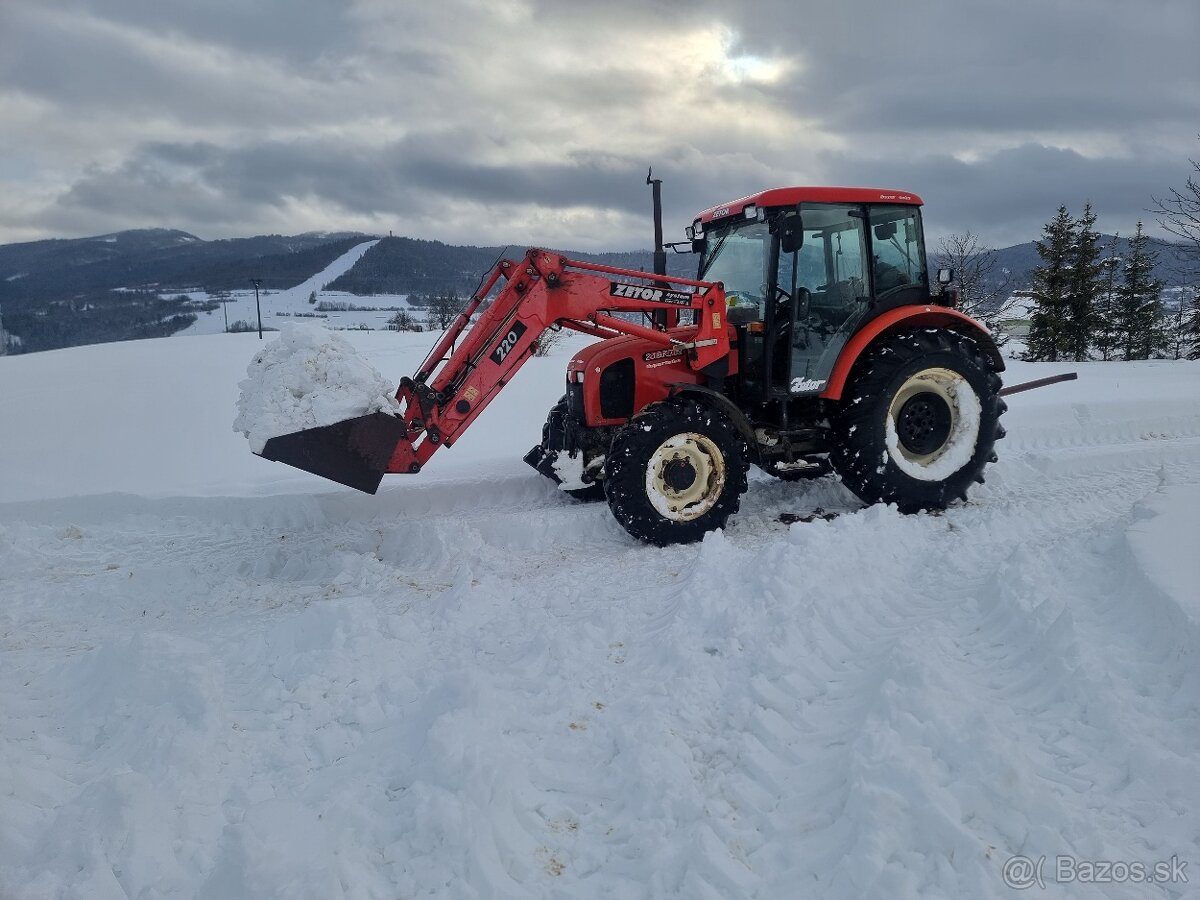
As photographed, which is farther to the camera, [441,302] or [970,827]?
[441,302]

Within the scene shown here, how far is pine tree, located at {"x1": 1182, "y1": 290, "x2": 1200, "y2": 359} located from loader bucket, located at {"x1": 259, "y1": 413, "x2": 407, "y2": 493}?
26.5 meters

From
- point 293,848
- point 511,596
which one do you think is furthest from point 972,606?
point 293,848

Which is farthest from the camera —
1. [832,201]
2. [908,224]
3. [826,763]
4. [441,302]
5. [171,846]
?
[441,302]

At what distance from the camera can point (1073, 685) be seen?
9.33 ft

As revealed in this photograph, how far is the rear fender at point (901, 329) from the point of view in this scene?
18.5 feet

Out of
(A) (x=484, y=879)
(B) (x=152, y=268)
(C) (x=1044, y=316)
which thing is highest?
(B) (x=152, y=268)

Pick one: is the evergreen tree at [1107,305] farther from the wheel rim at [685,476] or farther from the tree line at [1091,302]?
the wheel rim at [685,476]

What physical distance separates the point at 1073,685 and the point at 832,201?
3.83 meters

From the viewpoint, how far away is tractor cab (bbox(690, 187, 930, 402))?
551cm

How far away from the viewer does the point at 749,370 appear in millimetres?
5848

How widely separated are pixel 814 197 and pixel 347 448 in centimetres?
374

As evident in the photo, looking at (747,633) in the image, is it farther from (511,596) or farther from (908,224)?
(908,224)

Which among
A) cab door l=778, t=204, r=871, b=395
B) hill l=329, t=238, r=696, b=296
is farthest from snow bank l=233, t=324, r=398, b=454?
hill l=329, t=238, r=696, b=296

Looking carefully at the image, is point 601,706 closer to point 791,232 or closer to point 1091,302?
point 791,232
